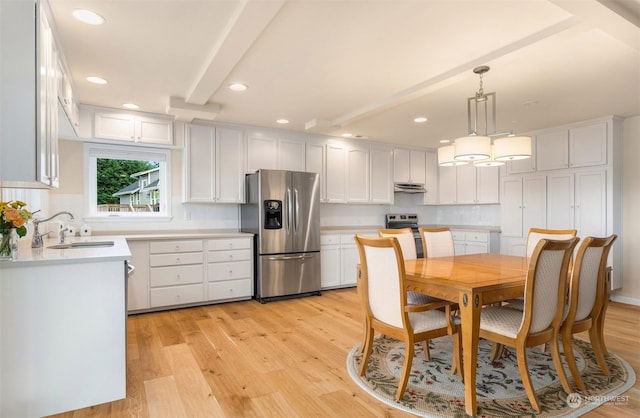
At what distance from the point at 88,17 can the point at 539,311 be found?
322 cm

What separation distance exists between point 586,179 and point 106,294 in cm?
530

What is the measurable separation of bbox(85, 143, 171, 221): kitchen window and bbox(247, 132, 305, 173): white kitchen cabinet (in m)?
1.08

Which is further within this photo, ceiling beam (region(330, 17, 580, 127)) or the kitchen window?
the kitchen window

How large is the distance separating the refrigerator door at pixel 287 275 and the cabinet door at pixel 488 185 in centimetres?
302

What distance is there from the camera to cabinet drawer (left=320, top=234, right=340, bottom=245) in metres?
5.06

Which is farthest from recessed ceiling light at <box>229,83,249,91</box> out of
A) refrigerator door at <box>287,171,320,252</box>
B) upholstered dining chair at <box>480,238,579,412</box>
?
upholstered dining chair at <box>480,238,579,412</box>

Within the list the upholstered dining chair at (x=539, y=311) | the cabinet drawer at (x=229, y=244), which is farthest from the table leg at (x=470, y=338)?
the cabinet drawer at (x=229, y=244)

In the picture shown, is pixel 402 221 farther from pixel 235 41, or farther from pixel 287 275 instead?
pixel 235 41

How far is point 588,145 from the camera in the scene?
4441 mm

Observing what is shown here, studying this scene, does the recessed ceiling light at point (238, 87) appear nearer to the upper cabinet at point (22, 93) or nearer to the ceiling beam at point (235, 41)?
the ceiling beam at point (235, 41)

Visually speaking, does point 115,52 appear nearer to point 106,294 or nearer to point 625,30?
point 106,294

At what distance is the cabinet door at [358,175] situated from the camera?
18.3 feet

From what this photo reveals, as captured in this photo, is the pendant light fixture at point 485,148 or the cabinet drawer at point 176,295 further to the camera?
the cabinet drawer at point 176,295

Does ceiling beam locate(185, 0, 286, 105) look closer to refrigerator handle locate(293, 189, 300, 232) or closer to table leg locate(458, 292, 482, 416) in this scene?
refrigerator handle locate(293, 189, 300, 232)
